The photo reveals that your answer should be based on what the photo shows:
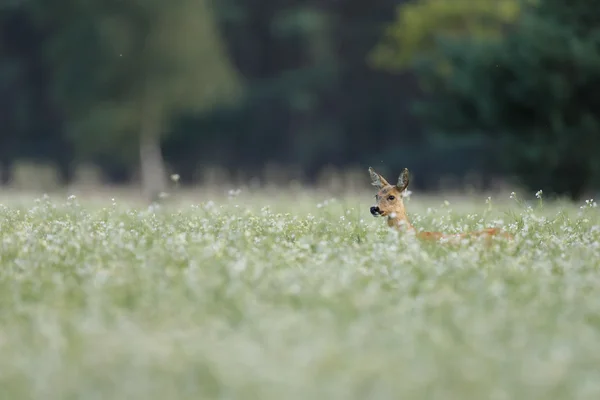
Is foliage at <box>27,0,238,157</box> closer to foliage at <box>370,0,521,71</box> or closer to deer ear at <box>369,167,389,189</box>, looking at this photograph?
foliage at <box>370,0,521,71</box>

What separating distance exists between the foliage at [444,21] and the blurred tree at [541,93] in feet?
34.1

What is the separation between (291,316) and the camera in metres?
5.50

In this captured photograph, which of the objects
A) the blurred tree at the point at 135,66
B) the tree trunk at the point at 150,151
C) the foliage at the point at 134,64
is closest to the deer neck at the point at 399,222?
the blurred tree at the point at 135,66

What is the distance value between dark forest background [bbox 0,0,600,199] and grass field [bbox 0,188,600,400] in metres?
13.1

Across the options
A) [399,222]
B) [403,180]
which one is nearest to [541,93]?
[403,180]

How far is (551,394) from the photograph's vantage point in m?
4.49

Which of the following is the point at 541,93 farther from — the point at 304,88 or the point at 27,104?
the point at 27,104

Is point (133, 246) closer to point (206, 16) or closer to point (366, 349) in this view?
point (366, 349)

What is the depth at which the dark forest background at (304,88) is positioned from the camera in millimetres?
22016

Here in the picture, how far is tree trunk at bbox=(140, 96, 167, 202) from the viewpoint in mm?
33062

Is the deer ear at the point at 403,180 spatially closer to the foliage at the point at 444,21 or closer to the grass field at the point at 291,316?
the grass field at the point at 291,316

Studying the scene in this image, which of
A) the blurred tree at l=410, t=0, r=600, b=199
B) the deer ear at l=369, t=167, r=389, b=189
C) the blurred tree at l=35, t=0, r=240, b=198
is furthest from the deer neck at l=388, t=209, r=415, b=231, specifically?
the blurred tree at l=35, t=0, r=240, b=198

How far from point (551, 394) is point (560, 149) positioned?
58.7 feet

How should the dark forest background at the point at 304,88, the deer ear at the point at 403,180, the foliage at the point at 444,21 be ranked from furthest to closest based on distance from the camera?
the foliage at the point at 444,21, the dark forest background at the point at 304,88, the deer ear at the point at 403,180
